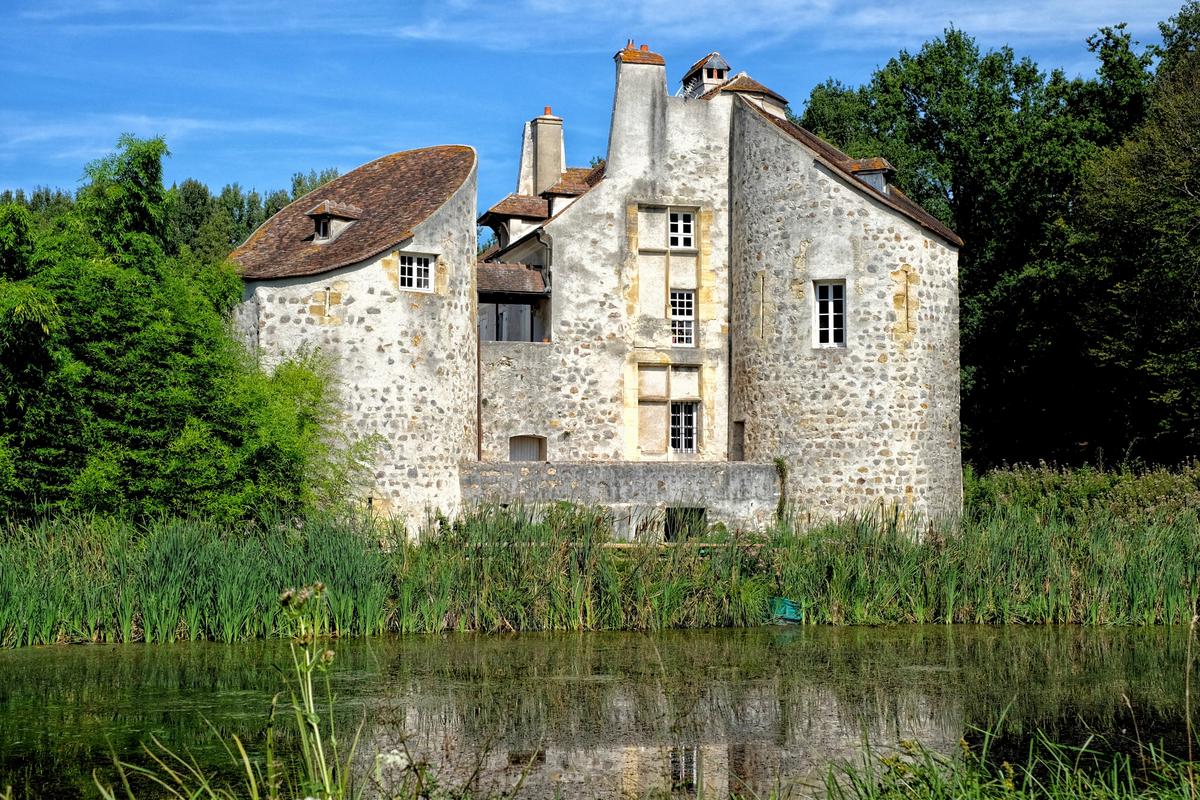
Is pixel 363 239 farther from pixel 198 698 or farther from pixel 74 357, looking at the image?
pixel 198 698

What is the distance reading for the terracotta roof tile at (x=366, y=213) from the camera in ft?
72.3

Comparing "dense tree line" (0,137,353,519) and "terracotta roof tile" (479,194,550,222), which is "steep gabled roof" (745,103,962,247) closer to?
"terracotta roof tile" (479,194,550,222)

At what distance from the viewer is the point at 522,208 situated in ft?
94.2

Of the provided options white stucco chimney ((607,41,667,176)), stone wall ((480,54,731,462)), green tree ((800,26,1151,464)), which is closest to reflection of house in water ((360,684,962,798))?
stone wall ((480,54,731,462))

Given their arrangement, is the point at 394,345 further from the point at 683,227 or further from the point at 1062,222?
the point at 1062,222

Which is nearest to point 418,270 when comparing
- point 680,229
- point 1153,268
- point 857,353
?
point 680,229

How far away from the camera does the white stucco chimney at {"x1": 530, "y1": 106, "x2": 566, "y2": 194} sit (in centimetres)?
2858

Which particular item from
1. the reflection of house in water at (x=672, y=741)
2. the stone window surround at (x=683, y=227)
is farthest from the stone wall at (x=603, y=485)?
the reflection of house in water at (x=672, y=741)

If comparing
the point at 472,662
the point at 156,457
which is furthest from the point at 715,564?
the point at 156,457

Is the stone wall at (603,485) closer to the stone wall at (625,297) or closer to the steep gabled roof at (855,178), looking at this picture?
the stone wall at (625,297)

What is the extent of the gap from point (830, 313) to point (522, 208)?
7.90 m

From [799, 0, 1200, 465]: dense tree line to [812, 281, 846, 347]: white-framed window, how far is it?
7.67 m

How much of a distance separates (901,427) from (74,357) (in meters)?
13.3

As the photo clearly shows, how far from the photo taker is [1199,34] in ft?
104
